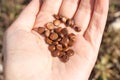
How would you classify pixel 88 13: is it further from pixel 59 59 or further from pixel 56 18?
pixel 59 59

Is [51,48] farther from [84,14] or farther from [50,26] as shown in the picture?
[84,14]

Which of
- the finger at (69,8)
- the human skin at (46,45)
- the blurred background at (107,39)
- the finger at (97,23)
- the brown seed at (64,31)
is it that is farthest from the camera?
the blurred background at (107,39)

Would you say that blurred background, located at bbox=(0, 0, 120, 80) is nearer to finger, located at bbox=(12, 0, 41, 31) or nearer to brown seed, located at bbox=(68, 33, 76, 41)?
brown seed, located at bbox=(68, 33, 76, 41)

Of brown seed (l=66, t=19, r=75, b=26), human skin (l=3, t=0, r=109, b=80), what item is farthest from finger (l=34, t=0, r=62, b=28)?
brown seed (l=66, t=19, r=75, b=26)

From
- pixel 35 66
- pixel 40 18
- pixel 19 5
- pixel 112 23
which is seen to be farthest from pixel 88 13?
pixel 19 5

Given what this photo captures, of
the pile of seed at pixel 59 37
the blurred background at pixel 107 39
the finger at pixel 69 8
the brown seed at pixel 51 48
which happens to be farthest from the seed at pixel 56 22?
the blurred background at pixel 107 39

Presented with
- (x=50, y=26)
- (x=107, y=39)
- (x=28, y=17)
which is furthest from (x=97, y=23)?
→ (x=107, y=39)

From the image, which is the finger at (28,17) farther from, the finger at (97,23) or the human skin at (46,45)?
the finger at (97,23)
